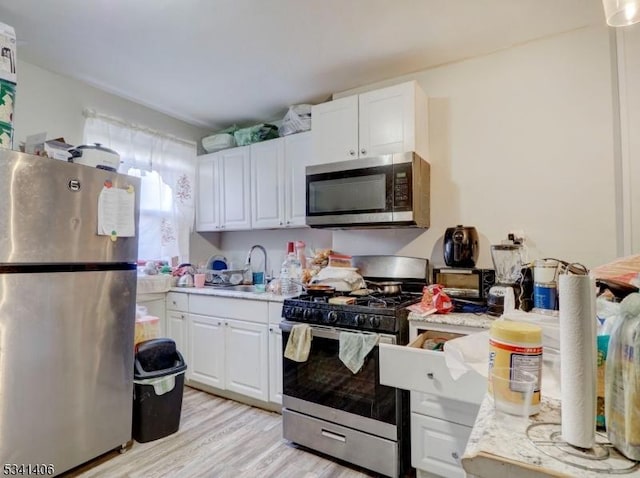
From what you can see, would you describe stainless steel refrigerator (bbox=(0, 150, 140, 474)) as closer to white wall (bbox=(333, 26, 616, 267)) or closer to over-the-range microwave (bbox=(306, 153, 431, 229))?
over-the-range microwave (bbox=(306, 153, 431, 229))

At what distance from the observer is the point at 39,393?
64.3 inches

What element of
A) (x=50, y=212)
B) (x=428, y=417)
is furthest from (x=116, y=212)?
(x=428, y=417)

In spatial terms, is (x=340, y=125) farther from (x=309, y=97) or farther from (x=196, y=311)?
(x=196, y=311)

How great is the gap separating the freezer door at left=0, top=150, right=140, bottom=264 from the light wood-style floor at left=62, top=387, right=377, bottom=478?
110cm

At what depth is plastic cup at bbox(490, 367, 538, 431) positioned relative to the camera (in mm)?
626

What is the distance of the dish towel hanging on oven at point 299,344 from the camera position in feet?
6.35

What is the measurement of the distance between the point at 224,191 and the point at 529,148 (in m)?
2.45

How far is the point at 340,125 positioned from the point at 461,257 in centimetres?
117

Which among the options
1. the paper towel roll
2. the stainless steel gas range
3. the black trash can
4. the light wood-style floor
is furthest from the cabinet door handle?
the paper towel roll

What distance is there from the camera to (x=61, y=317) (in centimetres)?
170

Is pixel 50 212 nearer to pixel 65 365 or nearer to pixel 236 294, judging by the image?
pixel 65 365

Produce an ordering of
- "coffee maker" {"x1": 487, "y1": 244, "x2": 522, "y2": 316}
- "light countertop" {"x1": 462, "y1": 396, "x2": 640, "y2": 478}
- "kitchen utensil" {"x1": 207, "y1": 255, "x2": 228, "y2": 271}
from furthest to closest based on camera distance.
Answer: "kitchen utensil" {"x1": 207, "y1": 255, "x2": 228, "y2": 271}, "coffee maker" {"x1": 487, "y1": 244, "x2": 522, "y2": 316}, "light countertop" {"x1": 462, "y1": 396, "x2": 640, "y2": 478}

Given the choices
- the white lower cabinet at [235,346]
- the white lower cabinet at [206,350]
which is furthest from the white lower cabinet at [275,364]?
the white lower cabinet at [206,350]

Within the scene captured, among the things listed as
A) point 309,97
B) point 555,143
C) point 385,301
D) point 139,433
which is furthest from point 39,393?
point 555,143
